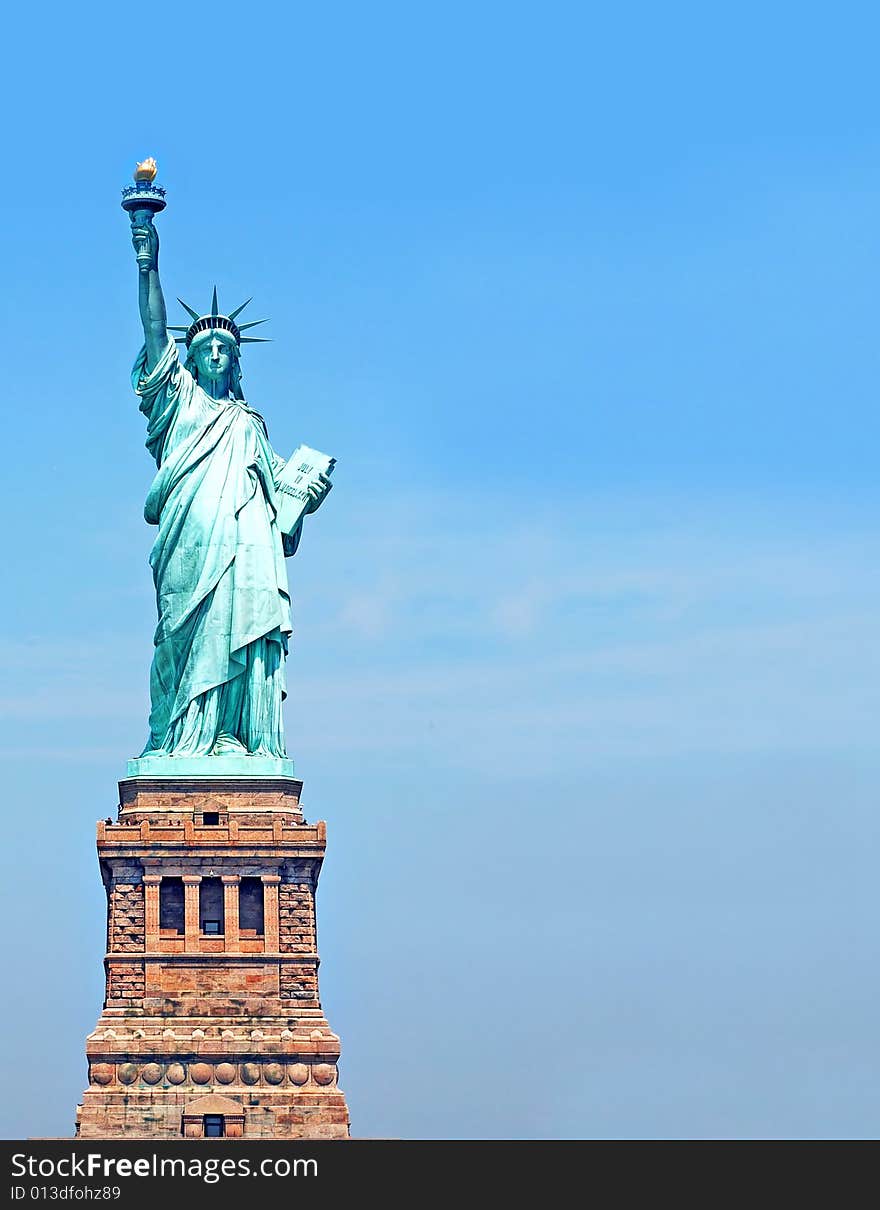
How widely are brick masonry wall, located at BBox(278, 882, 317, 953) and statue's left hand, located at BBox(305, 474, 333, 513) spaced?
326 inches

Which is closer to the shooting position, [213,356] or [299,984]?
[299,984]

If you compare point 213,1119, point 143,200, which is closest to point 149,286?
point 143,200

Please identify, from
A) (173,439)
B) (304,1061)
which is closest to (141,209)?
(173,439)

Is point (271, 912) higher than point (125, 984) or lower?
higher

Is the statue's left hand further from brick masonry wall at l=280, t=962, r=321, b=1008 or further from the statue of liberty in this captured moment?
brick masonry wall at l=280, t=962, r=321, b=1008

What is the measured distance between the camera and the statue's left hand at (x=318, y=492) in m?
81.4

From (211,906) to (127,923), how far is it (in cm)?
167

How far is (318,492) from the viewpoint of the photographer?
81562 mm

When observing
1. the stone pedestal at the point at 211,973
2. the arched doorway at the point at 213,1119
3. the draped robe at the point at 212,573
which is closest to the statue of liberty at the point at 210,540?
the draped robe at the point at 212,573

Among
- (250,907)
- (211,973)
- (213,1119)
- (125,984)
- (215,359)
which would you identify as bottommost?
(213,1119)

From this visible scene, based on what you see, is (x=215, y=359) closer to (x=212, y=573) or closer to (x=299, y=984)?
(x=212, y=573)

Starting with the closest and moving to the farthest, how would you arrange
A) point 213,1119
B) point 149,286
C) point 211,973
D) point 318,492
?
1. point 213,1119
2. point 211,973
3. point 149,286
4. point 318,492
